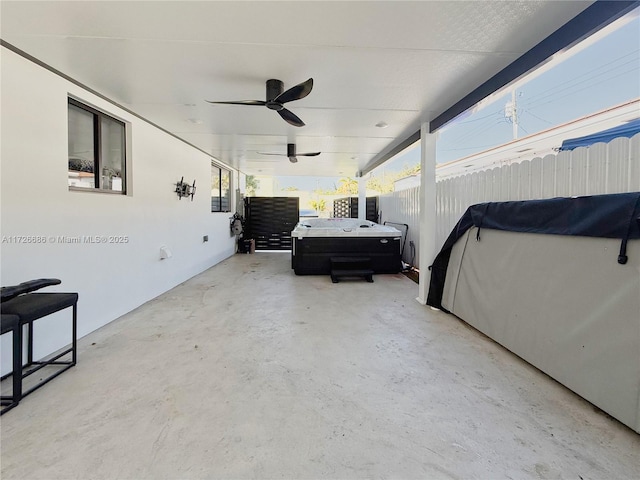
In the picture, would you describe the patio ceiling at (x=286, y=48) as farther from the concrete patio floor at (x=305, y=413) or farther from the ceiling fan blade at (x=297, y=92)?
the concrete patio floor at (x=305, y=413)

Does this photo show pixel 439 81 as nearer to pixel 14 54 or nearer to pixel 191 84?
pixel 191 84

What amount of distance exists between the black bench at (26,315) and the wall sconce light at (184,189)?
283 centimetres

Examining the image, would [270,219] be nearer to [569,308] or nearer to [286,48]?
[286,48]

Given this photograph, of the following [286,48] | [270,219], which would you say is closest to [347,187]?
[270,219]

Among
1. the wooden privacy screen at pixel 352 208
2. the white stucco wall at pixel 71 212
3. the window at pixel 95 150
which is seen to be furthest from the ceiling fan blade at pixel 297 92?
the wooden privacy screen at pixel 352 208

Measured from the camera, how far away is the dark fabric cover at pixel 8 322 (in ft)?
5.20

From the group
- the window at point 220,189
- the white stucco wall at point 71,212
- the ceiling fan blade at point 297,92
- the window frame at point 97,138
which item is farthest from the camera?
the window at point 220,189

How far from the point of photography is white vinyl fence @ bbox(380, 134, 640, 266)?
1764mm

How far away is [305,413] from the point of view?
1.69 m

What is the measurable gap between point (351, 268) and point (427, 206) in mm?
1955

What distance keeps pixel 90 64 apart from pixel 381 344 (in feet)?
11.6

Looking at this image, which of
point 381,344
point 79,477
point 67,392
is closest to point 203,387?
point 79,477

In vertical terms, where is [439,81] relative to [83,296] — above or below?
above

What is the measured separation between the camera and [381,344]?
8.61 ft
